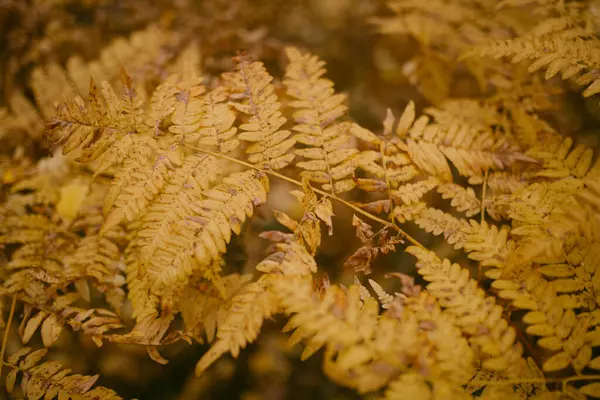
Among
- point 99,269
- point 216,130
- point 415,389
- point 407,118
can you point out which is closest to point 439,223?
point 407,118

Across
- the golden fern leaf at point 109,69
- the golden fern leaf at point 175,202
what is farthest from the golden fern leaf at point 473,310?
the golden fern leaf at point 109,69

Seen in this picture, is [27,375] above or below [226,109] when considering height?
below

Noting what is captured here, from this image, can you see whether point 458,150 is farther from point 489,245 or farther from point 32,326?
point 32,326

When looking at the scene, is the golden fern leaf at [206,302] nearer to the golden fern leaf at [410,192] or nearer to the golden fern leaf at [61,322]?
the golden fern leaf at [61,322]

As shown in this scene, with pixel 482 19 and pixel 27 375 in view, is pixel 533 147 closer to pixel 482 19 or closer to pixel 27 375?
pixel 482 19

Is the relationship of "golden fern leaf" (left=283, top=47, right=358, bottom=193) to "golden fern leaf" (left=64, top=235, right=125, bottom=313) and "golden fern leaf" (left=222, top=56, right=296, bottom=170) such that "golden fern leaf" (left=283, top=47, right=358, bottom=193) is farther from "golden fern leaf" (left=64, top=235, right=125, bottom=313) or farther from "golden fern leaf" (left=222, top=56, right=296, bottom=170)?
"golden fern leaf" (left=64, top=235, right=125, bottom=313)

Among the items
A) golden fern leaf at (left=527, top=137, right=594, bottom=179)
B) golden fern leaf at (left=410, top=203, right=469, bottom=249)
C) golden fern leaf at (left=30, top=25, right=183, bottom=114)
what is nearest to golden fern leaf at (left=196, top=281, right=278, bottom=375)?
golden fern leaf at (left=410, top=203, right=469, bottom=249)

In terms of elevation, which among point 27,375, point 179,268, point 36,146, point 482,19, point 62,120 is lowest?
point 27,375

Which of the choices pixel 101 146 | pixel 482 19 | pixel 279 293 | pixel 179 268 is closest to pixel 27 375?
pixel 179 268

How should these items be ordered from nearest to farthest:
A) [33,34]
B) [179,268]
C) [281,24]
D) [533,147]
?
1. [179,268]
2. [533,147]
3. [33,34]
4. [281,24]
